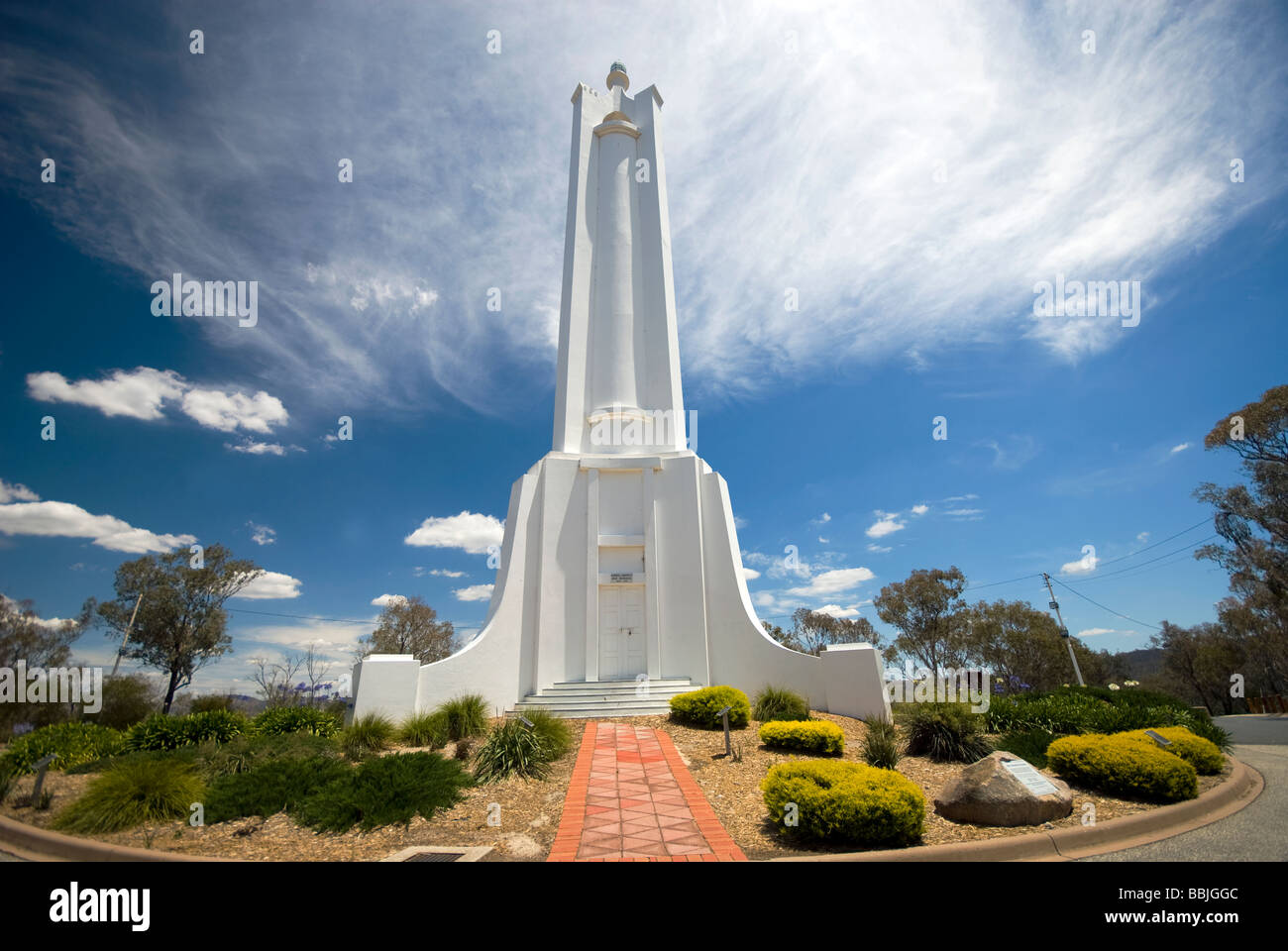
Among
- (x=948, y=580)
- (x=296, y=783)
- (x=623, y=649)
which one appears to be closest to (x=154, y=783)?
(x=296, y=783)

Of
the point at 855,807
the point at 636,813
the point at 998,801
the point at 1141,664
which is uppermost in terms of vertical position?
the point at 855,807

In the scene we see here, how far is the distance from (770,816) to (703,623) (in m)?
8.38

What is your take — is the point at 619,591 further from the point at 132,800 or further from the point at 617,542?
the point at 132,800

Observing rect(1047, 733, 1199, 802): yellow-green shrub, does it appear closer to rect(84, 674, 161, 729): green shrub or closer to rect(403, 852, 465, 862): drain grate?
rect(403, 852, 465, 862): drain grate

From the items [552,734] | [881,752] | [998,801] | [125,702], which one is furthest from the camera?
[125,702]

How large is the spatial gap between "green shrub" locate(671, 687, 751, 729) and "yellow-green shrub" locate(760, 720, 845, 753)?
1.32 metres

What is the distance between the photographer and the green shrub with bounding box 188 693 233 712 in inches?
390

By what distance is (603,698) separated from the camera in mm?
12375

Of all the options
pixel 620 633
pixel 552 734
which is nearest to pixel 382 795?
pixel 552 734

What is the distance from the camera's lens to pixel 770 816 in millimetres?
5613

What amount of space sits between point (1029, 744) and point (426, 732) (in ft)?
29.5

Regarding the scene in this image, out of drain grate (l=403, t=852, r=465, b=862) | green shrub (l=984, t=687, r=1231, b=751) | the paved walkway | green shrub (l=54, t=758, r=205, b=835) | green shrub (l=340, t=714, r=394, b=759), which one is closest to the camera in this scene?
drain grate (l=403, t=852, r=465, b=862)

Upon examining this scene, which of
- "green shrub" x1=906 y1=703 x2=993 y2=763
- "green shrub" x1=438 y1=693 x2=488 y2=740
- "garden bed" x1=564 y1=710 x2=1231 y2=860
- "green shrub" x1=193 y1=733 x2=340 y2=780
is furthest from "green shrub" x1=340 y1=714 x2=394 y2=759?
"green shrub" x1=906 y1=703 x2=993 y2=763
